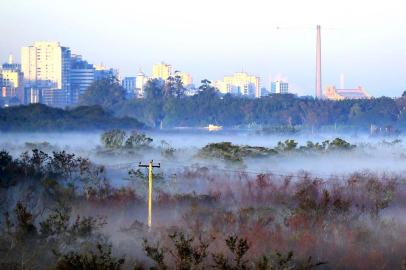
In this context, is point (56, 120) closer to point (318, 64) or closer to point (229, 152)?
point (229, 152)

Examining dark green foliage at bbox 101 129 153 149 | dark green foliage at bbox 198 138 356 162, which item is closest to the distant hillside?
dark green foliage at bbox 101 129 153 149

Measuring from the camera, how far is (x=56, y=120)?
104m

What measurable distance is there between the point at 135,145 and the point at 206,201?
3156 cm

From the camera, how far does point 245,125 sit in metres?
138

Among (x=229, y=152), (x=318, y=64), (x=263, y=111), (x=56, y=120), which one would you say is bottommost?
(x=229, y=152)

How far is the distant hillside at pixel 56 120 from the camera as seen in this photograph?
9956cm

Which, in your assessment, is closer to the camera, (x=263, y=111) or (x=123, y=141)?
(x=123, y=141)

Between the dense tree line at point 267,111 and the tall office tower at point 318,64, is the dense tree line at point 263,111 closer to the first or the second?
the dense tree line at point 267,111

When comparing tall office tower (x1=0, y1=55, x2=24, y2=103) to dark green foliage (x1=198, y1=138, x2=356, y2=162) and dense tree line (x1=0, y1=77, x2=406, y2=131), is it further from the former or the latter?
dark green foliage (x1=198, y1=138, x2=356, y2=162)

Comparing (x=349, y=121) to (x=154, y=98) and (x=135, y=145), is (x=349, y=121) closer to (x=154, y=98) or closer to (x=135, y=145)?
(x=154, y=98)

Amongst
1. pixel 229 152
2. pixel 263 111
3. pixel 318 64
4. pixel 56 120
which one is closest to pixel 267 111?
pixel 263 111

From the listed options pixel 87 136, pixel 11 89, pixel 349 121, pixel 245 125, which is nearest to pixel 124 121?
pixel 87 136

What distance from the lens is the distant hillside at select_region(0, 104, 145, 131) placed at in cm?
9956

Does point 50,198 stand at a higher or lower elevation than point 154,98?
lower
